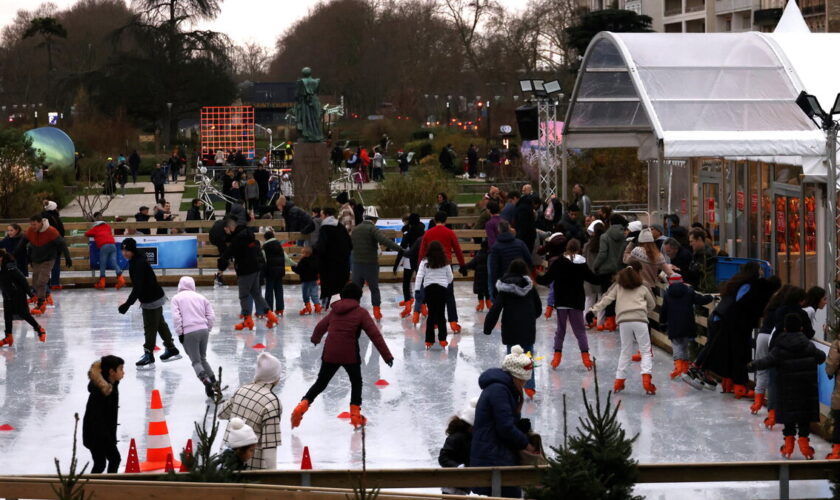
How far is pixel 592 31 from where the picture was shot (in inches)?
2586

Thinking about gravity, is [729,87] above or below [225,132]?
below

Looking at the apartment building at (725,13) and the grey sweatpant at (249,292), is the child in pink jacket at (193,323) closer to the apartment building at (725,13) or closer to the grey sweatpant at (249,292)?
the grey sweatpant at (249,292)

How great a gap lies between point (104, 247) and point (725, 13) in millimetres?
56588

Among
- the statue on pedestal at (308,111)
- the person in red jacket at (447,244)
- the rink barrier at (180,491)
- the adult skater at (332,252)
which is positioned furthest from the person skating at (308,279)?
the statue on pedestal at (308,111)

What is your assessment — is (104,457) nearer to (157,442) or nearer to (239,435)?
(157,442)

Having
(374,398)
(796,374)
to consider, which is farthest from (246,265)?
(796,374)

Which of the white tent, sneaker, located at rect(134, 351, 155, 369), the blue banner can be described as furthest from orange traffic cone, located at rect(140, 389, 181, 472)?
the blue banner

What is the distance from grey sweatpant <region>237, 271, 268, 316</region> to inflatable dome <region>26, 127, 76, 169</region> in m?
29.3

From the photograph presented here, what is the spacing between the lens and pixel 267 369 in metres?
8.27

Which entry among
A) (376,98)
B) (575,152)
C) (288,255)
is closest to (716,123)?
(288,255)

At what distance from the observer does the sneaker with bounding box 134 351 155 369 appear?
1407 cm

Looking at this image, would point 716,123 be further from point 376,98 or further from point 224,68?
point 376,98

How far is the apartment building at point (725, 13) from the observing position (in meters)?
56.9

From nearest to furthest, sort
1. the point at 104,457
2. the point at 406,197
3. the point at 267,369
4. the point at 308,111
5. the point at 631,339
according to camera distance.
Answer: the point at 267,369 → the point at 104,457 → the point at 631,339 → the point at 406,197 → the point at 308,111
